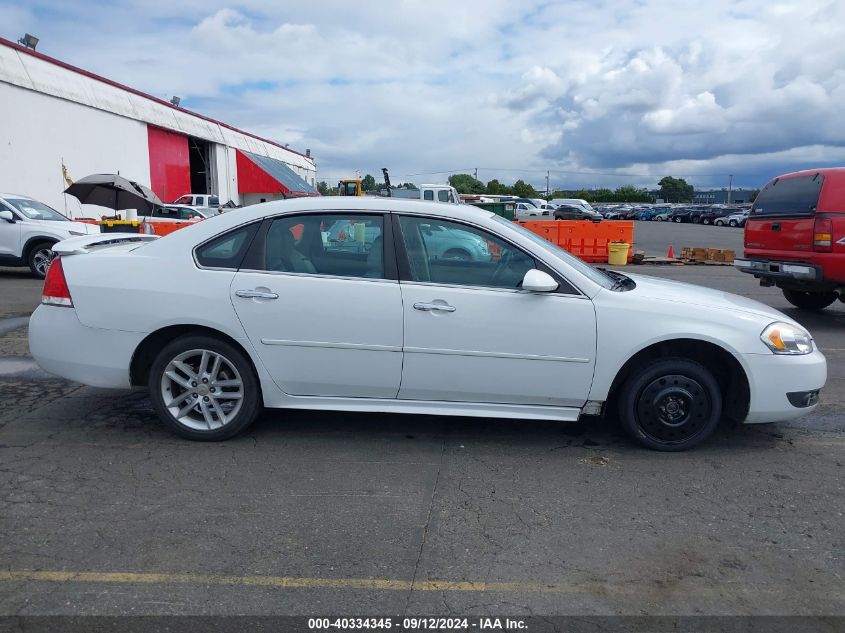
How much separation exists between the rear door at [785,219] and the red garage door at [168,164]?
998 inches

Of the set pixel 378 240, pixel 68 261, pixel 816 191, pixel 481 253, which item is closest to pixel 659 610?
pixel 481 253

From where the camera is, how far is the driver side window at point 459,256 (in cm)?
453

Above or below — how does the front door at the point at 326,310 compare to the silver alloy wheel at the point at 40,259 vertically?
above

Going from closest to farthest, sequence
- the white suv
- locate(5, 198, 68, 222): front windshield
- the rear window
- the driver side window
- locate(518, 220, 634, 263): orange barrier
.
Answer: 1. the driver side window
2. the rear window
3. the white suv
4. locate(5, 198, 68, 222): front windshield
5. locate(518, 220, 634, 263): orange barrier

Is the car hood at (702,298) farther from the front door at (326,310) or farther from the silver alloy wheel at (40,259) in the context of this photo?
the silver alloy wheel at (40,259)

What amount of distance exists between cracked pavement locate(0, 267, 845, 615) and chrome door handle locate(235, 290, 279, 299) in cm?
100

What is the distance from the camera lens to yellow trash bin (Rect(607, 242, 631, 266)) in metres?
18.5

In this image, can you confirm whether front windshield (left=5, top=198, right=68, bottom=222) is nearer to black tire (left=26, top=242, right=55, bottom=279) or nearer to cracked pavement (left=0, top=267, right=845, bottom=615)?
black tire (left=26, top=242, right=55, bottom=279)

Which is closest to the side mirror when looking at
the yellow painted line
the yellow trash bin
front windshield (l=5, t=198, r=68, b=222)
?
the yellow painted line

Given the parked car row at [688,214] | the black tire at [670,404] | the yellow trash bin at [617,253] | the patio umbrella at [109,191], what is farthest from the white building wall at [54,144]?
the parked car row at [688,214]

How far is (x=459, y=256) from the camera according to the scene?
4.58 m

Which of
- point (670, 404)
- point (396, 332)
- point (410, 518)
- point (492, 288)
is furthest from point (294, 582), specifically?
Result: point (670, 404)

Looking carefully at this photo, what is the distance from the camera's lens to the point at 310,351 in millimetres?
4516

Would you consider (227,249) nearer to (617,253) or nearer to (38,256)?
(38,256)
